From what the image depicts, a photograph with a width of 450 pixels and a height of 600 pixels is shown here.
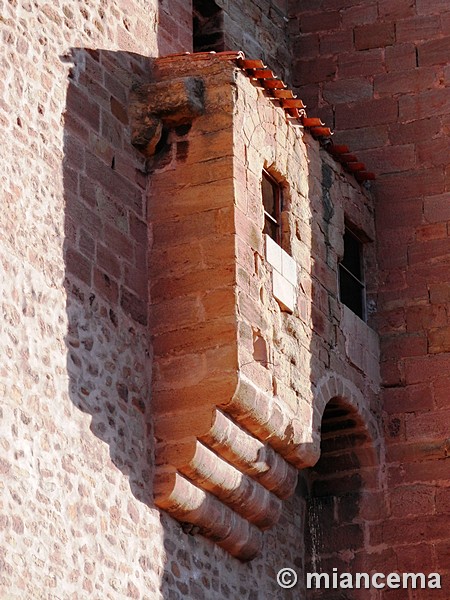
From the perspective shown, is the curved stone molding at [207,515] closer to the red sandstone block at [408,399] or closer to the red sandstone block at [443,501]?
the red sandstone block at [443,501]

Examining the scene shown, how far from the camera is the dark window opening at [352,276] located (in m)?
14.0

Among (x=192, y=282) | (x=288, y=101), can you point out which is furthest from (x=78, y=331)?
(x=288, y=101)

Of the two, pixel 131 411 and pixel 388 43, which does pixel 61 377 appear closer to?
pixel 131 411

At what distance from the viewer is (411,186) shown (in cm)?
1451

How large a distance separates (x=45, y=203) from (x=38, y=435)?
146 centimetres

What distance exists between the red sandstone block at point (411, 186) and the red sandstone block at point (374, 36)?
46.1 inches

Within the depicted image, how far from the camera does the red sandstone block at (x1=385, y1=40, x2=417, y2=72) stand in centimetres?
1488

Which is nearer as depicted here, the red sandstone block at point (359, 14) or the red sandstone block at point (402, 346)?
the red sandstone block at point (402, 346)

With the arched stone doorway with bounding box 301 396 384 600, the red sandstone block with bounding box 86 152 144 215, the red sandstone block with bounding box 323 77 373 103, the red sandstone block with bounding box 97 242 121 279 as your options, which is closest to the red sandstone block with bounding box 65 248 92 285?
the red sandstone block with bounding box 97 242 121 279

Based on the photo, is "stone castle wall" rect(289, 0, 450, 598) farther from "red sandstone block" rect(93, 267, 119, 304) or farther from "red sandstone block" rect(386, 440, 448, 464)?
"red sandstone block" rect(93, 267, 119, 304)

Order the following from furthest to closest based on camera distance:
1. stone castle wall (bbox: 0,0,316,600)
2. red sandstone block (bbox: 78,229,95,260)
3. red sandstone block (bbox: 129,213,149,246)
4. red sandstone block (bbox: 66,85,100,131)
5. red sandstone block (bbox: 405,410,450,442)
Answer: red sandstone block (bbox: 405,410,450,442), red sandstone block (bbox: 129,213,149,246), red sandstone block (bbox: 66,85,100,131), red sandstone block (bbox: 78,229,95,260), stone castle wall (bbox: 0,0,316,600)

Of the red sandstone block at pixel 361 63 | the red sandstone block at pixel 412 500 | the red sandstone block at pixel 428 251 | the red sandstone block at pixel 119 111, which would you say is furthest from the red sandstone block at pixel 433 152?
the red sandstone block at pixel 119 111

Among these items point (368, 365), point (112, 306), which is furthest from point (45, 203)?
point (368, 365)

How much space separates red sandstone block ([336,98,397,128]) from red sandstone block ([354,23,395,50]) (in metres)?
0.51
